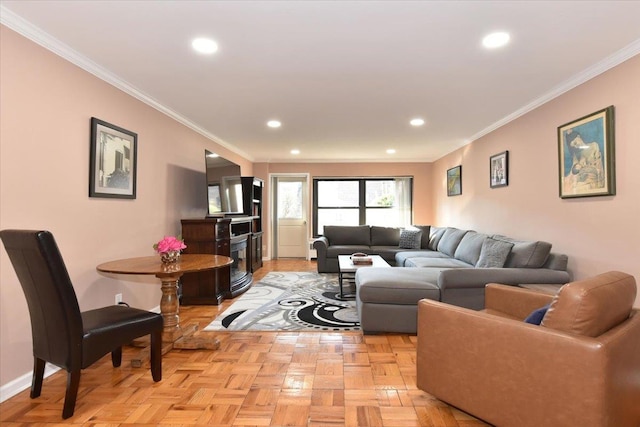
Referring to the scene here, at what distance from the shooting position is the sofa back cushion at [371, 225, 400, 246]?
624 cm

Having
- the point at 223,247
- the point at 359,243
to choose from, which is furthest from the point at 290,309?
the point at 359,243

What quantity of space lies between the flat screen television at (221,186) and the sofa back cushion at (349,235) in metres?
2.07

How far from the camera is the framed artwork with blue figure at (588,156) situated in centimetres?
→ 250

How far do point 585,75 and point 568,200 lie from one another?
3.41ft

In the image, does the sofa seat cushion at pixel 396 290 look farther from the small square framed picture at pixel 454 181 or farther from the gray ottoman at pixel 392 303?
the small square framed picture at pixel 454 181

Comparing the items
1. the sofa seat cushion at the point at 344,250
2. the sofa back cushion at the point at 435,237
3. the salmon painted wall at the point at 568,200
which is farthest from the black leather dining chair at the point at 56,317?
the sofa back cushion at the point at 435,237

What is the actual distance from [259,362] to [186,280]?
1882 mm

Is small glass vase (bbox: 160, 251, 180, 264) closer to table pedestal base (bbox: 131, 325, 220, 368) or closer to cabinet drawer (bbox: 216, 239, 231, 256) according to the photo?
table pedestal base (bbox: 131, 325, 220, 368)

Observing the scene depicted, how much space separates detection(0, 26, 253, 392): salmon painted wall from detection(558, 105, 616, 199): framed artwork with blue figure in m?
3.94

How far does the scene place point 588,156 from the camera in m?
2.71

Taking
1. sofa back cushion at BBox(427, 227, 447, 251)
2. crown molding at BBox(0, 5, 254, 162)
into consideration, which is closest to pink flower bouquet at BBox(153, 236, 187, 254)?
crown molding at BBox(0, 5, 254, 162)

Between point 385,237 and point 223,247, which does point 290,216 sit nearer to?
point 385,237

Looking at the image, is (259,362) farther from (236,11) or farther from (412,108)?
(412,108)

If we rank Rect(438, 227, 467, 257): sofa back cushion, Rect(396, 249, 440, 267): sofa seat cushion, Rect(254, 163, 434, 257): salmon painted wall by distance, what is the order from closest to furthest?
1. Rect(438, 227, 467, 257): sofa back cushion
2. Rect(396, 249, 440, 267): sofa seat cushion
3. Rect(254, 163, 434, 257): salmon painted wall
